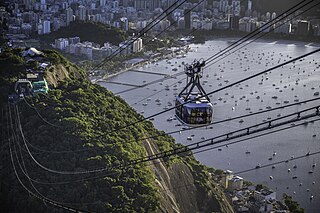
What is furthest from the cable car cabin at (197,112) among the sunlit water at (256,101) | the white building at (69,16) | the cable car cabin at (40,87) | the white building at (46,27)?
the white building at (69,16)

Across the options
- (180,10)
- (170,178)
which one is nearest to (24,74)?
(170,178)

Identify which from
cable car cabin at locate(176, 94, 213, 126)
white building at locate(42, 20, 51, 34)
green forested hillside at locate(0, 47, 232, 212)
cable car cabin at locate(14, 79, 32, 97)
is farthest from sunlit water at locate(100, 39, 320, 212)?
white building at locate(42, 20, 51, 34)

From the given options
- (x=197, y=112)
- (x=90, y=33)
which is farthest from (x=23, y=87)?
(x=90, y=33)

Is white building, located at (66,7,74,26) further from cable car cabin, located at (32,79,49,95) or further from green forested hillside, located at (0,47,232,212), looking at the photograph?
cable car cabin, located at (32,79,49,95)

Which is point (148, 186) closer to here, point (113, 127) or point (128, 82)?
point (113, 127)

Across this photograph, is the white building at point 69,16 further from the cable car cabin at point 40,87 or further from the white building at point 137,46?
the cable car cabin at point 40,87

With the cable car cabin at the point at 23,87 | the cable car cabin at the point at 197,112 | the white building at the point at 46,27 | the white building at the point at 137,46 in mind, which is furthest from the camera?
the white building at the point at 46,27
